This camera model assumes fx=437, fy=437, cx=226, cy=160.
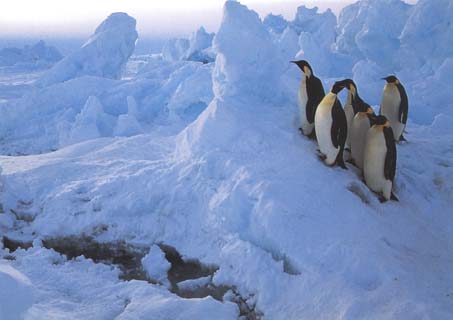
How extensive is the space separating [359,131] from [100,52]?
1453 cm

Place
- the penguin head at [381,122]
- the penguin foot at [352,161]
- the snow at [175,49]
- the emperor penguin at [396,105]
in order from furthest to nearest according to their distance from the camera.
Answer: the snow at [175,49] < the emperor penguin at [396,105] < the penguin foot at [352,161] < the penguin head at [381,122]

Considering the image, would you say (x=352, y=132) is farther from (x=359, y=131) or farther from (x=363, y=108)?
(x=363, y=108)

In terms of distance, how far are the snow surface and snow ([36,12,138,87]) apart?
36.7 feet

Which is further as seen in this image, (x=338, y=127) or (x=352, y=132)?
(x=352, y=132)

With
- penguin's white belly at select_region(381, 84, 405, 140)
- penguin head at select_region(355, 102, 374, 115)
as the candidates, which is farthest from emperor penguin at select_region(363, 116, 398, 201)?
penguin's white belly at select_region(381, 84, 405, 140)

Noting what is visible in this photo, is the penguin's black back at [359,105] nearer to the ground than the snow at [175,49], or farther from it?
farther from it

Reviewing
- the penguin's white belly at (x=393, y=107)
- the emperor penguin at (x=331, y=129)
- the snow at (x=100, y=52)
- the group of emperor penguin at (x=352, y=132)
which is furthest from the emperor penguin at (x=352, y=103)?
the snow at (x=100, y=52)

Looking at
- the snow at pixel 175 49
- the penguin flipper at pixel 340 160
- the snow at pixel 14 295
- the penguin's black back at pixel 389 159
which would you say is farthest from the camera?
the snow at pixel 175 49

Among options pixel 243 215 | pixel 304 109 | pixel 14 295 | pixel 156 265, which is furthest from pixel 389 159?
pixel 14 295

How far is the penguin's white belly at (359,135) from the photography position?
4.59 m

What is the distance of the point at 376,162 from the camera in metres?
4.13

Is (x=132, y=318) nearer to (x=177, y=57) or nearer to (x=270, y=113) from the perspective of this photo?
(x=270, y=113)

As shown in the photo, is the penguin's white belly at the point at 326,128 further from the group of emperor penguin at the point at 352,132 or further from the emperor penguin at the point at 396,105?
the emperor penguin at the point at 396,105

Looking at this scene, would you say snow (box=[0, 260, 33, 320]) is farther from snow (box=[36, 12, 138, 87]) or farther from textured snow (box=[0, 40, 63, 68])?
textured snow (box=[0, 40, 63, 68])
